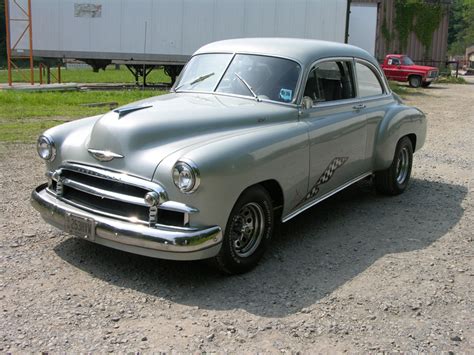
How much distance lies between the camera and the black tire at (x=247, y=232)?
3865mm

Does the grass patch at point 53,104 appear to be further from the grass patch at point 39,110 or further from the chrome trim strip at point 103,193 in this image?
the chrome trim strip at point 103,193

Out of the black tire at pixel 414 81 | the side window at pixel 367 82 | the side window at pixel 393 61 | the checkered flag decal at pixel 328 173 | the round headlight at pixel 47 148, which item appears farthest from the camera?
the side window at pixel 393 61

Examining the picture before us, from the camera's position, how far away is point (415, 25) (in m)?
38.7

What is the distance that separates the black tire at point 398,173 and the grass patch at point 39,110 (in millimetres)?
6035

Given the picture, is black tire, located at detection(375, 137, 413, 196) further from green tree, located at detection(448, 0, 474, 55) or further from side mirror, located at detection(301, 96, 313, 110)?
green tree, located at detection(448, 0, 474, 55)

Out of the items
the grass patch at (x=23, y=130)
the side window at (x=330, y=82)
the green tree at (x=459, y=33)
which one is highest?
the green tree at (x=459, y=33)

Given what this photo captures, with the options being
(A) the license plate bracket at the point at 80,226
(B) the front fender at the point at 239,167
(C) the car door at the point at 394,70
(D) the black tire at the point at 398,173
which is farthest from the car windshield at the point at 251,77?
(C) the car door at the point at 394,70

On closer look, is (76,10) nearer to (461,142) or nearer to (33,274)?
(461,142)

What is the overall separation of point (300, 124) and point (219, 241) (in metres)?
1.49

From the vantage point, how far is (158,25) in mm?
20859

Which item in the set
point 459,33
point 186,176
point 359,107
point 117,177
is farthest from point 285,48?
point 459,33

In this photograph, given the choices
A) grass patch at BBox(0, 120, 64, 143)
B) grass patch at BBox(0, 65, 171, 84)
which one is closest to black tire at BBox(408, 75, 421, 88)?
grass patch at BBox(0, 65, 171, 84)

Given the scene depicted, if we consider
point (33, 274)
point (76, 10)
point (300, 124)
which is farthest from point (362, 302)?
point (76, 10)

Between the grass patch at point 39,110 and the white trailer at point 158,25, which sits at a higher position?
the white trailer at point 158,25
